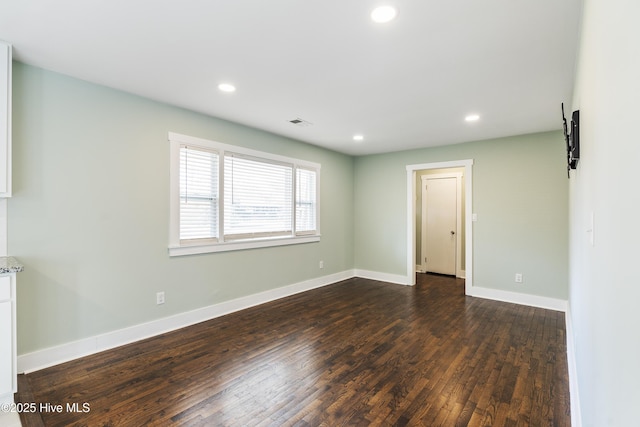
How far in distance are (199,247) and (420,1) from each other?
3.15 metres

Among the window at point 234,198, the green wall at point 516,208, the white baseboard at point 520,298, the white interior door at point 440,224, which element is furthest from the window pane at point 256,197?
the white interior door at point 440,224

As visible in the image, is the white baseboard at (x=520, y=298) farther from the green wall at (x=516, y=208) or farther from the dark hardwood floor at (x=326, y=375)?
the dark hardwood floor at (x=326, y=375)

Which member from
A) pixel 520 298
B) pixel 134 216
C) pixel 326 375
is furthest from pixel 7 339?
pixel 520 298

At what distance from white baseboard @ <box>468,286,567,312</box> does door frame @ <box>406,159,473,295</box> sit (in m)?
0.16

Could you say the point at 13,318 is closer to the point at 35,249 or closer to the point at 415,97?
the point at 35,249

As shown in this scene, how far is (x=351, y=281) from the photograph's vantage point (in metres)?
5.80

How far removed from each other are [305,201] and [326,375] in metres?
3.11

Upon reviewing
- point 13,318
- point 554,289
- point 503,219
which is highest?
point 503,219

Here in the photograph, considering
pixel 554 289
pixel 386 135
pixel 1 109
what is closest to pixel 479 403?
pixel 554 289

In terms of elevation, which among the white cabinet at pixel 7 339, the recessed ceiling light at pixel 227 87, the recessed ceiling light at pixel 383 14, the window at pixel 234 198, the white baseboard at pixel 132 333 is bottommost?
the white baseboard at pixel 132 333

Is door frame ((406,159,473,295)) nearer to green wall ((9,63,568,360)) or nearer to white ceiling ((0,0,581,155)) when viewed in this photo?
green wall ((9,63,568,360))

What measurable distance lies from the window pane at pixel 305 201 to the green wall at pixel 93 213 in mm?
1484

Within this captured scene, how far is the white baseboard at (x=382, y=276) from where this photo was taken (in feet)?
18.5

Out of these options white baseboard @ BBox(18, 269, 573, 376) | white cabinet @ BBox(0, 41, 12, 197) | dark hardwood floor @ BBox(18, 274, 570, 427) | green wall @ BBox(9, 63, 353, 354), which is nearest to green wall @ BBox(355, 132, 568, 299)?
white baseboard @ BBox(18, 269, 573, 376)
